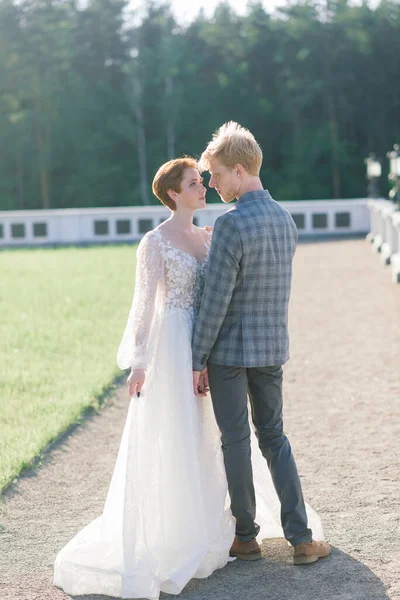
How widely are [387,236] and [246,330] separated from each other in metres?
15.1

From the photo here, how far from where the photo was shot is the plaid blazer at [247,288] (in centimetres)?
410

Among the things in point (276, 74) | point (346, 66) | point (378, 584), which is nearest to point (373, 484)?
point (378, 584)

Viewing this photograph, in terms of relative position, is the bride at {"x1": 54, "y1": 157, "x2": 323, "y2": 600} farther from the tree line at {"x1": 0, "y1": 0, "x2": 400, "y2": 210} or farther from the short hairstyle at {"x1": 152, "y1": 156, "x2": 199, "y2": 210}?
the tree line at {"x1": 0, "y1": 0, "x2": 400, "y2": 210}

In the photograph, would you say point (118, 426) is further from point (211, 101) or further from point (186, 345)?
point (211, 101)

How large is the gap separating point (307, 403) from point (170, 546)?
3645mm

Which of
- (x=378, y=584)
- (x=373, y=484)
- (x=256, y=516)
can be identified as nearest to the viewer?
(x=378, y=584)

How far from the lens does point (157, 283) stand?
438cm

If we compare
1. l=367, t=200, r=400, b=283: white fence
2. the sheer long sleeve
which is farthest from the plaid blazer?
l=367, t=200, r=400, b=283: white fence

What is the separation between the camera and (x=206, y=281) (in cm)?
418

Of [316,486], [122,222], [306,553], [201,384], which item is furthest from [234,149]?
[122,222]

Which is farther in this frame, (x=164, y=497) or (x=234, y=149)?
(x=164, y=497)

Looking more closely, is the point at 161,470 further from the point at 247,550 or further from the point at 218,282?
the point at 218,282

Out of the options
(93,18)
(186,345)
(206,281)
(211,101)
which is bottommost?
(186,345)

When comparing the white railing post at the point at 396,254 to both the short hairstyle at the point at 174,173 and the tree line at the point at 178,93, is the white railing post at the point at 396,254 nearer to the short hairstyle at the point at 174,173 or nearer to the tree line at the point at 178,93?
the short hairstyle at the point at 174,173
